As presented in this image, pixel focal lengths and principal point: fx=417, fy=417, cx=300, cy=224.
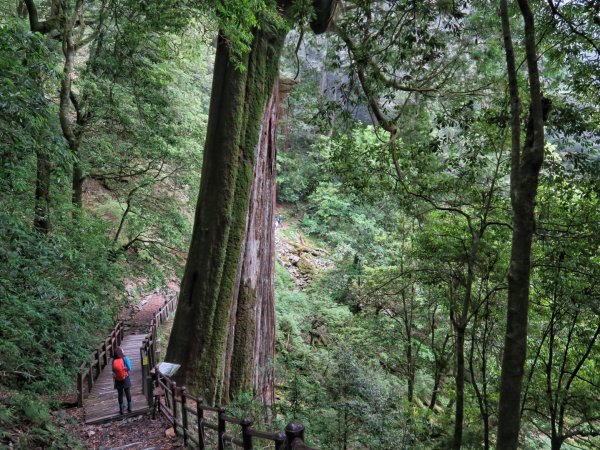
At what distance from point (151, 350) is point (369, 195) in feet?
25.0

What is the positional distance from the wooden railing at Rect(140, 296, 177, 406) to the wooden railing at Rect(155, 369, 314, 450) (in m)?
0.71

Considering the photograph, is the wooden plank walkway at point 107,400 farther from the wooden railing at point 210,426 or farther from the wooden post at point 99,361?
the wooden railing at point 210,426

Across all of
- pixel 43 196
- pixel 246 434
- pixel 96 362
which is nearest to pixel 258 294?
pixel 246 434

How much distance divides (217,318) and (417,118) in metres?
5.82

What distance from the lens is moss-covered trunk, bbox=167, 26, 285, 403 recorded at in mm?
6562

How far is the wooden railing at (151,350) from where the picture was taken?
8487 mm

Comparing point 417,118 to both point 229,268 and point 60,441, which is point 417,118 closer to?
point 229,268

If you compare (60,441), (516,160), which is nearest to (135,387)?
(60,441)

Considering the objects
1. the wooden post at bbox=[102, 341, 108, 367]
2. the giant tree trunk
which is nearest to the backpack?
the giant tree trunk

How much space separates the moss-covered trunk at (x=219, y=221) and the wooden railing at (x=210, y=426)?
1.51 feet

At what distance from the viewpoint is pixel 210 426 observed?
4.72 m

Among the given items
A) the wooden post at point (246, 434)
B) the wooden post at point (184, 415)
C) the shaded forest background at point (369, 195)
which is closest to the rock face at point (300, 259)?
the shaded forest background at point (369, 195)

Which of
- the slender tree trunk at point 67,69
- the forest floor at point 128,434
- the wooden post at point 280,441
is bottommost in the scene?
the forest floor at point 128,434

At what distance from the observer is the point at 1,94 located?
3.88 m
